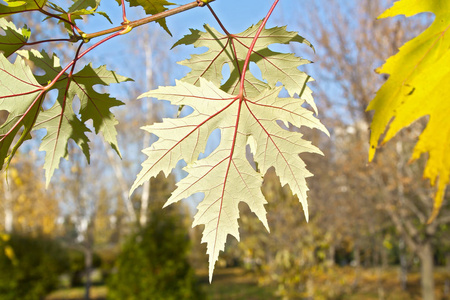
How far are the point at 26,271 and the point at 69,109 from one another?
11.0 m

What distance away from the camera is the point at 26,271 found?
10.2 m

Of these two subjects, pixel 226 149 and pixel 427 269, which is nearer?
pixel 226 149

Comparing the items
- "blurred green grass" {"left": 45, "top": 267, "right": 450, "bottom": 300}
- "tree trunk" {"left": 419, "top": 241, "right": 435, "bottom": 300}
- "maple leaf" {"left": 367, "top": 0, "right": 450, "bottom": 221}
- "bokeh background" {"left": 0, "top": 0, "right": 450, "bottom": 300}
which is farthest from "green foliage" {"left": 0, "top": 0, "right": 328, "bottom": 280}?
"blurred green grass" {"left": 45, "top": 267, "right": 450, "bottom": 300}

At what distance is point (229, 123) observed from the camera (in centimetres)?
72

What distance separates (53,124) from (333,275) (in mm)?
8585

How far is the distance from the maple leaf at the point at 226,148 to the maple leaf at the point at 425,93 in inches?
5.0

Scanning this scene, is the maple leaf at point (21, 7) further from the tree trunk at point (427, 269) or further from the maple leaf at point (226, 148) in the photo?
the tree trunk at point (427, 269)

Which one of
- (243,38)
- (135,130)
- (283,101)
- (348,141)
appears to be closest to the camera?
(283,101)

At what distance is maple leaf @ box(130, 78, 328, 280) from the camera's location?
682 mm

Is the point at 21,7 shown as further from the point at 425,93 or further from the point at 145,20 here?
the point at 425,93

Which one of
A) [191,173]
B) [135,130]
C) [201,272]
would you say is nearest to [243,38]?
[191,173]

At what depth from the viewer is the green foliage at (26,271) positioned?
30.3ft

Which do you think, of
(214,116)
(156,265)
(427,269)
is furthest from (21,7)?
(427,269)

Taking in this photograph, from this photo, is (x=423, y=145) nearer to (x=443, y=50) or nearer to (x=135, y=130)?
(x=443, y=50)
